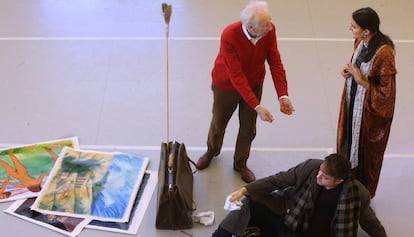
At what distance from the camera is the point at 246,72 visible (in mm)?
2975

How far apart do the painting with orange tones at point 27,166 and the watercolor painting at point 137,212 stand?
1.65 ft

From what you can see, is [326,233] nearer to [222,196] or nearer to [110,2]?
[222,196]

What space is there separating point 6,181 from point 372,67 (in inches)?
90.3

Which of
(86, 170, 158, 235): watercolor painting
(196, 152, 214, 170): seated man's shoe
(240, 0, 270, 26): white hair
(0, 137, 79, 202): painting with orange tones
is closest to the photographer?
(240, 0, 270, 26): white hair

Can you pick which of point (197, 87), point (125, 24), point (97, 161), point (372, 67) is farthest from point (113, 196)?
point (125, 24)

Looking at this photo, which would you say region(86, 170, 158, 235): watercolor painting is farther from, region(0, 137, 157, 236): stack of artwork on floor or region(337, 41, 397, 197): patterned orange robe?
region(337, 41, 397, 197): patterned orange robe

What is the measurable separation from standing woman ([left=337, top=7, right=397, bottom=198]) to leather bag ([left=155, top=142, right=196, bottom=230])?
934 mm

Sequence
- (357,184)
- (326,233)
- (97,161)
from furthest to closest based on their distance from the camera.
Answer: (97,161) → (326,233) → (357,184)

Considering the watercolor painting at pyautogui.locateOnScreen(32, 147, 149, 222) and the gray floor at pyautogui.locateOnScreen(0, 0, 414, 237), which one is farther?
the gray floor at pyautogui.locateOnScreen(0, 0, 414, 237)

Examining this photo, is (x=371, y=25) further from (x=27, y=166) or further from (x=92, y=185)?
(x=27, y=166)

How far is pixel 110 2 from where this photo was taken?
5102mm

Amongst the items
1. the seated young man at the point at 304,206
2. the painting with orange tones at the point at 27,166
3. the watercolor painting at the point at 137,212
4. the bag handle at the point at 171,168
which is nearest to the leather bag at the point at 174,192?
the bag handle at the point at 171,168

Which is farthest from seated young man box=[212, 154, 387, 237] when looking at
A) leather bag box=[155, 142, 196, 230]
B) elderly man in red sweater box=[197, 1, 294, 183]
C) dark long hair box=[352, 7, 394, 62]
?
dark long hair box=[352, 7, 394, 62]

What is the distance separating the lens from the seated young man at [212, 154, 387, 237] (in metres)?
2.73
